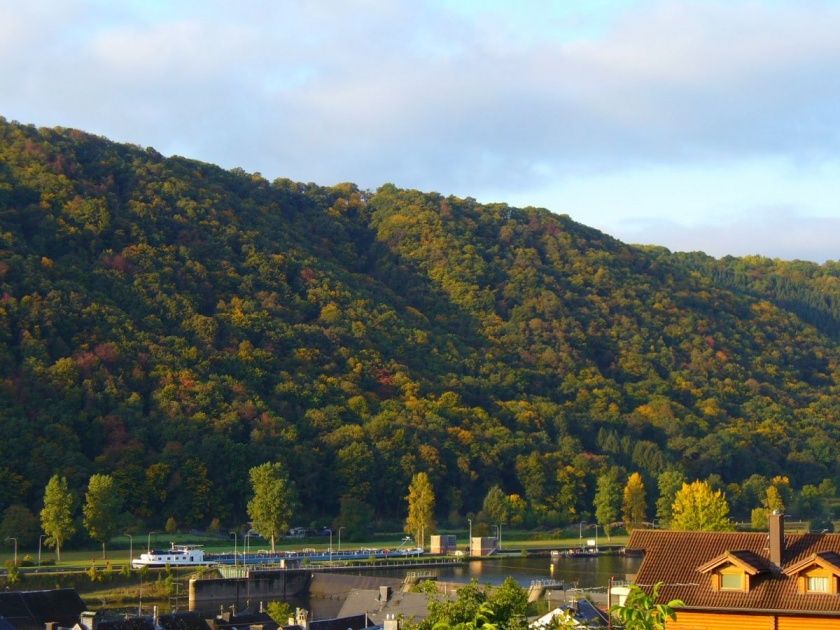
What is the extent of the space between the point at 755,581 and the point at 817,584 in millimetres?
1190

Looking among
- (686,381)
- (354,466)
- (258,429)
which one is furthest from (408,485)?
(686,381)

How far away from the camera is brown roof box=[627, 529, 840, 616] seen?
28.1 metres

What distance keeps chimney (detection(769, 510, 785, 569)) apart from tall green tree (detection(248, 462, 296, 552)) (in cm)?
7988

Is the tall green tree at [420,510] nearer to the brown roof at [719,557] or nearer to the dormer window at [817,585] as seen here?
the brown roof at [719,557]

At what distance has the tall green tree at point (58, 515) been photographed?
95.6 m

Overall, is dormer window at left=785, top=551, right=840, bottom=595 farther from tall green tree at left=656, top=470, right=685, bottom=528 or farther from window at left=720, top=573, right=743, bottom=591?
tall green tree at left=656, top=470, right=685, bottom=528

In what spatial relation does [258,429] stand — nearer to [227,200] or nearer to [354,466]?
[354,466]

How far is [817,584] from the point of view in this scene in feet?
92.8

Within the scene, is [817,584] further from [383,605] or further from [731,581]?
[383,605]

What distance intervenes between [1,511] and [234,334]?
4947 cm

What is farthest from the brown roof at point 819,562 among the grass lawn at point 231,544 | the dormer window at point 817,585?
the grass lawn at point 231,544

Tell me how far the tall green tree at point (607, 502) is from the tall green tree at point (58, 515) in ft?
167

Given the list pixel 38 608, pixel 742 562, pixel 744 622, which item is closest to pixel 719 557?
pixel 742 562

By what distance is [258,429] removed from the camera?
124812mm
